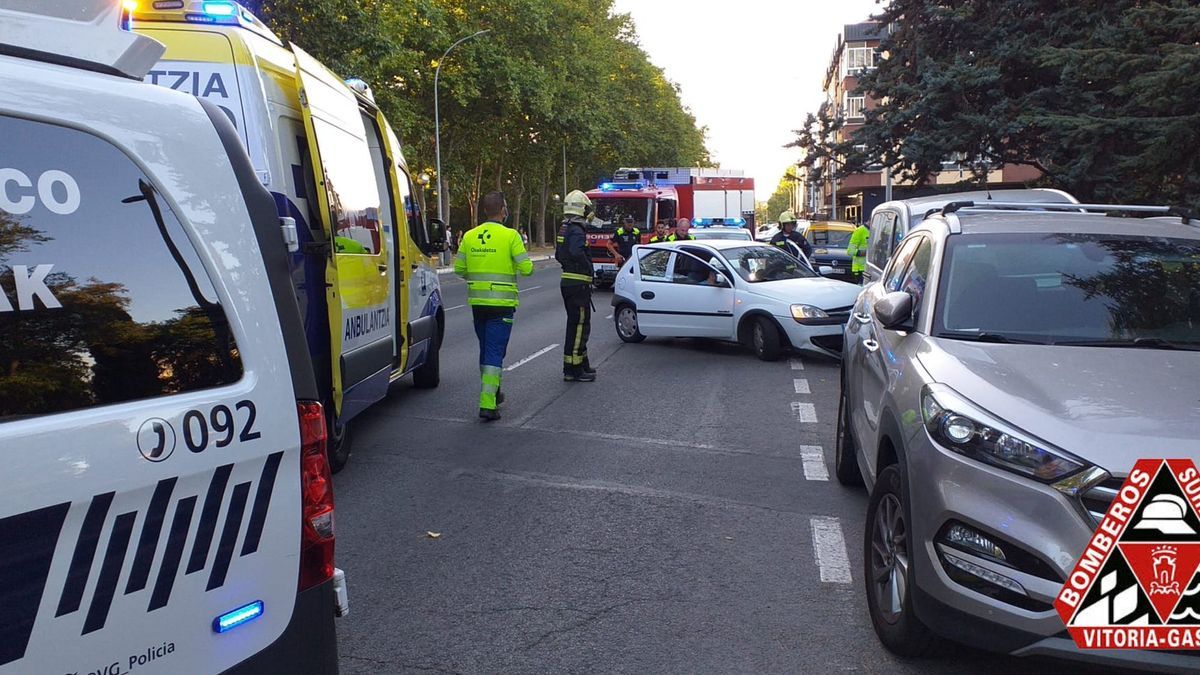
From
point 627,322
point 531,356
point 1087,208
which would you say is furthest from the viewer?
point 627,322

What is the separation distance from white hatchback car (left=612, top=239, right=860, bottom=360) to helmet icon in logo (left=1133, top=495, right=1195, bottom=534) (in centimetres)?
922

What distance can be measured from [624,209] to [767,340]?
15913 mm

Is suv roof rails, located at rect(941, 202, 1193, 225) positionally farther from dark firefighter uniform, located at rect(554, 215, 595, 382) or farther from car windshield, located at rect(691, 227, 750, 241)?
car windshield, located at rect(691, 227, 750, 241)

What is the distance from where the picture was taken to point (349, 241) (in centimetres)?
711

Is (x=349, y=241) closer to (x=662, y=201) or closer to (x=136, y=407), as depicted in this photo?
(x=136, y=407)

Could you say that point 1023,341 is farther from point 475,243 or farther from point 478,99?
point 478,99

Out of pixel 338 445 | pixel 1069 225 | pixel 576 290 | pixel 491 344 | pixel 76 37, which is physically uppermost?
pixel 76 37

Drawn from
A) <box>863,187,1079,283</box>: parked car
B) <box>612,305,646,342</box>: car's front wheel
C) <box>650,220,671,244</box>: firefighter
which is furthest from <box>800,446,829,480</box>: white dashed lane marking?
<box>650,220,671,244</box>: firefighter

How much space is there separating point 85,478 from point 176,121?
0.83m

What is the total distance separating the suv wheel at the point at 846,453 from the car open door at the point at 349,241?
3.07 meters

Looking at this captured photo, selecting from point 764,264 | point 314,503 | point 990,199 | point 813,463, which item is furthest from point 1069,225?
point 764,264

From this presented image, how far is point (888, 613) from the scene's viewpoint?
4.03 m

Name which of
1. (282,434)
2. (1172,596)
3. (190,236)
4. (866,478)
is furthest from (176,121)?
(866,478)

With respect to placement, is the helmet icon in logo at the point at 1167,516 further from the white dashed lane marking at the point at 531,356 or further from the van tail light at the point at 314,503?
the white dashed lane marking at the point at 531,356
